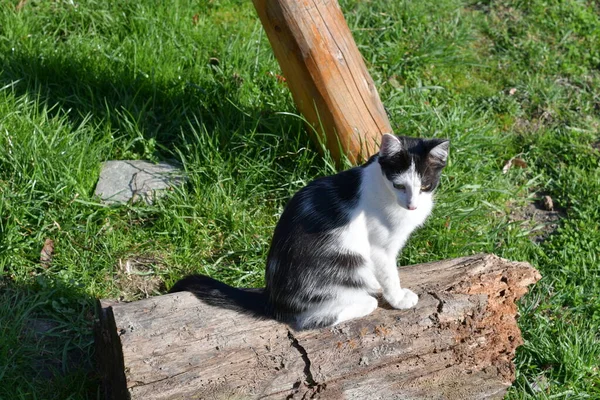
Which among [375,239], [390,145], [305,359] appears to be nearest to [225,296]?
[305,359]

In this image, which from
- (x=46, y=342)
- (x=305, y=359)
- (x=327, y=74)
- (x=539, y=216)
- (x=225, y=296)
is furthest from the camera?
(x=539, y=216)

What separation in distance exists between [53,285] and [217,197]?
3.39 feet

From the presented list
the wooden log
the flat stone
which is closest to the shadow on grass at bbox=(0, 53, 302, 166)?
the flat stone

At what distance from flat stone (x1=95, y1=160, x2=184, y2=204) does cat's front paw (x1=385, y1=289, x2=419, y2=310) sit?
5.58 feet

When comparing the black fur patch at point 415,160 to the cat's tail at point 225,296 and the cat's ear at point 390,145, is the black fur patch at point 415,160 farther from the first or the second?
the cat's tail at point 225,296

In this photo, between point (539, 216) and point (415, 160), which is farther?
point (539, 216)

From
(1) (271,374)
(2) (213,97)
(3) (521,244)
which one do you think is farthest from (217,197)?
(3) (521,244)

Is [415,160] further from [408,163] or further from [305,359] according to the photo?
[305,359]

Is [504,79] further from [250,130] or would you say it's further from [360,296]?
[360,296]

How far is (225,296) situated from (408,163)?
97 cm

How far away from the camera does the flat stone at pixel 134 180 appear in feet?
13.8

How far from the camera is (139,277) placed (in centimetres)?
387

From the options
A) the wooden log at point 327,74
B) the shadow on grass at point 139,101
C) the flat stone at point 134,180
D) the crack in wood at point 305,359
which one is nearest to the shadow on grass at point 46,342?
the flat stone at point 134,180

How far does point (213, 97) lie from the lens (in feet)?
15.3
